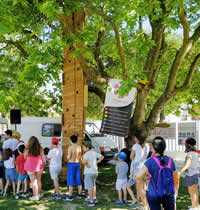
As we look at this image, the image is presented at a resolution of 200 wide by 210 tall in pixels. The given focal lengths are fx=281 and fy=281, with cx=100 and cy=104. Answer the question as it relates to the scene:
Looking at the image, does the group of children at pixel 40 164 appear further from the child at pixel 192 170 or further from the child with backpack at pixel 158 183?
the child with backpack at pixel 158 183

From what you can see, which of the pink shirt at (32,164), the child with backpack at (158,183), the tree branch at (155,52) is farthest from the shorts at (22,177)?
the tree branch at (155,52)

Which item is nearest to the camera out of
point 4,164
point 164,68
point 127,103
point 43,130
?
point 4,164

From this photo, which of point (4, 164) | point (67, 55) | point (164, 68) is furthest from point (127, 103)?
point (164, 68)

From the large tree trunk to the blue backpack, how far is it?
5.64 metres

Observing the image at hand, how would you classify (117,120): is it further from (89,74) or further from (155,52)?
(155,52)

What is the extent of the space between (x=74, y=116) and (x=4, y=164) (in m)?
2.71

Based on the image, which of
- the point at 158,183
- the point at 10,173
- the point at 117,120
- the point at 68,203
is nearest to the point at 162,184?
the point at 158,183

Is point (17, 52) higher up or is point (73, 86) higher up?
point (17, 52)

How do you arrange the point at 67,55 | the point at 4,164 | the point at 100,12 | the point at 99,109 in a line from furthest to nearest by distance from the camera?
the point at 99,109, the point at 67,55, the point at 4,164, the point at 100,12

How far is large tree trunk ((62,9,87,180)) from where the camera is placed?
953 cm

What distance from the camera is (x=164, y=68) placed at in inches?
545

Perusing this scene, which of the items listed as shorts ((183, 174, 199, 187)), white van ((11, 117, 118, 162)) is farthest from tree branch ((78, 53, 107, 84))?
white van ((11, 117, 118, 162))

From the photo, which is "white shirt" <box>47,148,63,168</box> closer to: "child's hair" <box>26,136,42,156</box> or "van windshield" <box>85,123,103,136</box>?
"child's hair" <box>26,136,42,156</box>

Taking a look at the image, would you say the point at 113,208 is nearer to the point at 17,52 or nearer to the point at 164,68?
the point at 164,68
